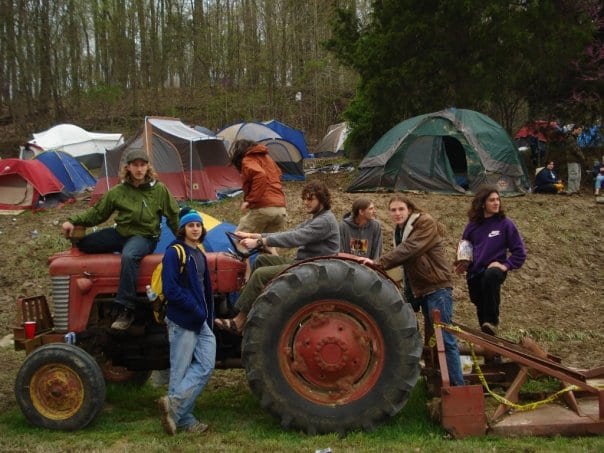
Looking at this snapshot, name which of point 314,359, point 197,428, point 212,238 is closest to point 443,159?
point 212,238

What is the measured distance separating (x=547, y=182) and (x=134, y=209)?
11315 mm

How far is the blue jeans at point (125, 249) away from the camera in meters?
5.00

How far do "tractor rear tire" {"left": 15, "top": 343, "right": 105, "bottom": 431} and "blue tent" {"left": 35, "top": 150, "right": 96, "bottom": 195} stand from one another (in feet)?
37.9

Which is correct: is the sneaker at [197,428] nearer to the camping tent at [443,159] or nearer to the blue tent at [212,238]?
the blue tent at [212,238]

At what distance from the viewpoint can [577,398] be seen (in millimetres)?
4953

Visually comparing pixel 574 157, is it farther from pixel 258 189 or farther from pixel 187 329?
pixel 187 329

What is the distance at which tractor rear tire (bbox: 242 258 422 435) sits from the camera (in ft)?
14.9

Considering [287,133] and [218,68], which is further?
[218,68]

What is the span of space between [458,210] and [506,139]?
3111 mm

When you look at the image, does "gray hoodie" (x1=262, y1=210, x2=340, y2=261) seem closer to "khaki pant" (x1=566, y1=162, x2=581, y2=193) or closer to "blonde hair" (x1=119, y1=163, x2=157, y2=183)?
"blonde hair" (x1=119, y1=163, x2=157, y2=183)

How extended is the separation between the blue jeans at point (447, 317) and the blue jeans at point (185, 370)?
5.66 ft

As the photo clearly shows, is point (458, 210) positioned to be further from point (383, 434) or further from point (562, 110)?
point (383, 434)

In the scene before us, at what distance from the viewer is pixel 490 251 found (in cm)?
594

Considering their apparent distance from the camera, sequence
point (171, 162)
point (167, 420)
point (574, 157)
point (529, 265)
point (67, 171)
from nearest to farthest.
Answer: point (167, 420), point (529, 265), point (171, 162), point (574, 157), point (67, 171)
